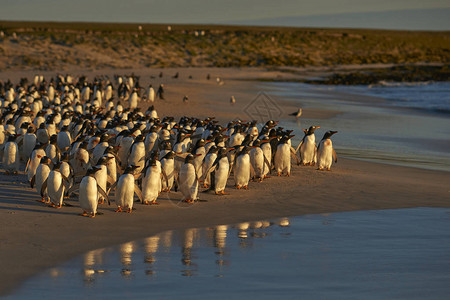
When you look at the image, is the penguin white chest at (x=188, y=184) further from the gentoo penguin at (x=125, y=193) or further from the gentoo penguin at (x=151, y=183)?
the gentoo penguin at (x=125, y=193)

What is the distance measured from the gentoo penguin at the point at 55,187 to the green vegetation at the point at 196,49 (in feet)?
154

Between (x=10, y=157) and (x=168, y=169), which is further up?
(x=10, y=157)

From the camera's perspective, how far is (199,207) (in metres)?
11.6

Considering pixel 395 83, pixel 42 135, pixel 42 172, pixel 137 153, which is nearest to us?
pixel 42 172

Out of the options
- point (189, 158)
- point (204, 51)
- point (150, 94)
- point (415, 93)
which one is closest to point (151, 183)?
point (189, 158)

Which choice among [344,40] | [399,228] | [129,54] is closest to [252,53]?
[129,54]

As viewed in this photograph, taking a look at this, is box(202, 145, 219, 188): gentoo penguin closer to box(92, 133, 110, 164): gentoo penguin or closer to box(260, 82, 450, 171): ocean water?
box(92, 133, 110, 164): gentoo penguin

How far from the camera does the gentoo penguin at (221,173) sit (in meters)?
12.4

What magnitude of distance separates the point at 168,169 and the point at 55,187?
2.16 meters

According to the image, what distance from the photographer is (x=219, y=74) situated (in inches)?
2165

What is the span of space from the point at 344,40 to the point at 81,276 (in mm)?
108778

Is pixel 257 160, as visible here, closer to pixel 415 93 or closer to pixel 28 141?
pixel 28 141

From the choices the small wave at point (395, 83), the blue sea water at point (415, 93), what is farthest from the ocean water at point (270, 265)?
the small wave at point (395, 83)

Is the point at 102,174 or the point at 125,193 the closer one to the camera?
the point at 125,193
